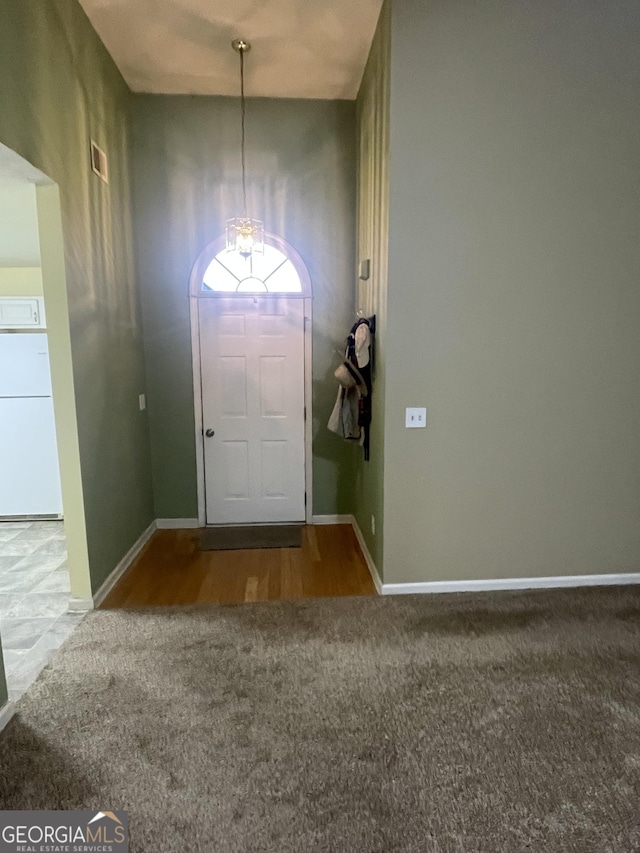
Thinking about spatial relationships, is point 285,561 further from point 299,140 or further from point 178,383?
point 299,140

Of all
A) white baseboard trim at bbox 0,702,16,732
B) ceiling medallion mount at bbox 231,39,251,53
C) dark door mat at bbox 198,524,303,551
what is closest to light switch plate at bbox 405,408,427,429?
dark door mat at bbox 198,524,303,551

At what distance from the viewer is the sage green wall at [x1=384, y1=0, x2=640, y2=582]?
2414 millimetres

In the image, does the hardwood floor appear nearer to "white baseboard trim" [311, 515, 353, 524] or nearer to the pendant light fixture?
"white baseboard trim" [311, 515, 353, 524]

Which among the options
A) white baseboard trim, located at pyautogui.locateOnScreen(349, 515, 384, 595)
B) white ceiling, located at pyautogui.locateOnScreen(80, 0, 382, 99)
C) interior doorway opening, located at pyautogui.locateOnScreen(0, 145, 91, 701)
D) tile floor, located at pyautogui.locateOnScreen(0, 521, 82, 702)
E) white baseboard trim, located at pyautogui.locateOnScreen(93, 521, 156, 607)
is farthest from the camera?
white baseboard trim, located at pyautogui.locateOnScreen(349, 515, 384, 595)

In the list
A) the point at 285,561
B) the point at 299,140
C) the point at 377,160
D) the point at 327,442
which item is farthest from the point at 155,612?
the point at 299,140

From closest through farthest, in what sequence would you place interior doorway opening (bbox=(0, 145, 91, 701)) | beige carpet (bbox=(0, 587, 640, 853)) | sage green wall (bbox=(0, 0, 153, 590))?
beige carpet (bbox=(0, 587, 640, 853))
sage green wall (bbox=(0, 0, 153, 590))
interior doorway opening (bbox=(0, 145, 91, 701))

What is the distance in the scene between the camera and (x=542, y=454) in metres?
2.75

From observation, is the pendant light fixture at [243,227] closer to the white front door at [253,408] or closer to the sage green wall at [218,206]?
the sage green wall at [218,206]

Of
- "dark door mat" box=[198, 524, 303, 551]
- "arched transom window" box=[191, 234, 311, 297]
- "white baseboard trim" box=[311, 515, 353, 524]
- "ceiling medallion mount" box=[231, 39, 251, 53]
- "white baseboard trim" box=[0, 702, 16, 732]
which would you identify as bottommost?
"dark door mat" box=[198, 524, 303, 551]

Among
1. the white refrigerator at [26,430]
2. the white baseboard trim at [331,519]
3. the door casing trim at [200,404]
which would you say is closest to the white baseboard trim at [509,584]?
the white baseboard trim at [331,519]

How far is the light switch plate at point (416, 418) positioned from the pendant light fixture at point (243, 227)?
5.27 feet

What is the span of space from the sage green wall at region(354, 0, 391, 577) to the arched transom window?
0.55m

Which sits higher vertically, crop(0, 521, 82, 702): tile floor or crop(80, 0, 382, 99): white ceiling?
crop(80, 0, 382, 99): white ceiling

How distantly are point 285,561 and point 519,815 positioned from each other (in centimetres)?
206
